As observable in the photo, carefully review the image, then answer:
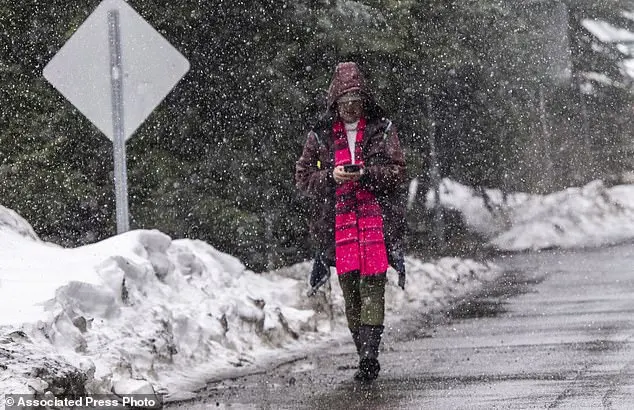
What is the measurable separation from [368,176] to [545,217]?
61.7 ft

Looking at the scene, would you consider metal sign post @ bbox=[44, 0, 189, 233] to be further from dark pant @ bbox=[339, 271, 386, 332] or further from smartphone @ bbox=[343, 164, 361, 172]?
smartphone @ bbox=[343, 164, 361, 172]

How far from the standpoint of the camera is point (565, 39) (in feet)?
94.1

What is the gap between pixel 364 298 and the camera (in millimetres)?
7145

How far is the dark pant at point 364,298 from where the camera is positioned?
7.09 meters

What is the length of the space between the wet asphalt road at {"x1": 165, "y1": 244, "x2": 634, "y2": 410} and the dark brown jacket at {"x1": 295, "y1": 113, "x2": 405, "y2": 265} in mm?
805

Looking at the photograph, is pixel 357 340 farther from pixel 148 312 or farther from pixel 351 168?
pixel 148 312

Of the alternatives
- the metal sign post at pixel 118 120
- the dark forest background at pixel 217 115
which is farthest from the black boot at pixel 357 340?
the dark forest background at pixel 217 115

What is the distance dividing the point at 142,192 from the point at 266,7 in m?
2.35

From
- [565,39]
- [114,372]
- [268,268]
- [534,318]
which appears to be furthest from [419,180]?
[114,372]

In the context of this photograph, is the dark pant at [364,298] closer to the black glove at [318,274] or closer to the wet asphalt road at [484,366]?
the black glove at [318,274]

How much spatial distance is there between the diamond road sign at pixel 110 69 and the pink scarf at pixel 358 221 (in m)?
1.60

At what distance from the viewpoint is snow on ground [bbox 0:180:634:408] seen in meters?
5.95

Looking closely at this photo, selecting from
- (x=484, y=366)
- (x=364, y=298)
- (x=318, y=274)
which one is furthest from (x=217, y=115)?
(x=484, y=366)

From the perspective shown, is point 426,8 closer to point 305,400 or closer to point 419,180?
point 419,180
